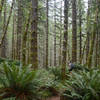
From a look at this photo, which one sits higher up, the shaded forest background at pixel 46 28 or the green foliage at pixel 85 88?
the shaded forest background at pixel 46 28

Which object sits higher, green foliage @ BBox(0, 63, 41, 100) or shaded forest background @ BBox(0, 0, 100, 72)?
shaded forest background @ BBox(0, 0, 100, 72)

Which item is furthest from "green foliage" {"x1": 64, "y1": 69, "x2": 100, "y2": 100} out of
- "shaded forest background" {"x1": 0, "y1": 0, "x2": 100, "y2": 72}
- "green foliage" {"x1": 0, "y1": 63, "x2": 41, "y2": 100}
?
"shaded forest background" {"x1": 0, "y1": 0, "x2": 100, "y2": 72}

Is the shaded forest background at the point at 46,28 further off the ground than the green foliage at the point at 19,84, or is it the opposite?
the shaded forest background at the point at 46,28

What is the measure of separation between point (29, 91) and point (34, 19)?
3450mm

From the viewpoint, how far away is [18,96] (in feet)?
14.3

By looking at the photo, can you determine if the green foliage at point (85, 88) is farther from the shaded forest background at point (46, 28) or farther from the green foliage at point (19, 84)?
the shaded forest background at point (46, 28)

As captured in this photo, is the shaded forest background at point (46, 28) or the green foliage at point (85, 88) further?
the shaded forest background at point (46, 28)

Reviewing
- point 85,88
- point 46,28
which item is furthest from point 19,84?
point 46,28

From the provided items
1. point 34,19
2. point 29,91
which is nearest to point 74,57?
point 34,19

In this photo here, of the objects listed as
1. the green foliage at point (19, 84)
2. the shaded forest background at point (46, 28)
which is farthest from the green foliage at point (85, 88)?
the shaded forest background at point (46, 28)

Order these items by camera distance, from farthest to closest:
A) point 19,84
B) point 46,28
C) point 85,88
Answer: point 46,28 → point 85,88 → point 19,84

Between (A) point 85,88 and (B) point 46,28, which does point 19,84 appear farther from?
(B) point 46,28

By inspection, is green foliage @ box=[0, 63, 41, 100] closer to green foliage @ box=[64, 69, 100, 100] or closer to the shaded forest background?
green foliage @ box=[64, 69, 100, 100]

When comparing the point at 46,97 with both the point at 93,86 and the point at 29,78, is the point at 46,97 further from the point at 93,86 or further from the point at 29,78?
the point at 93,86
